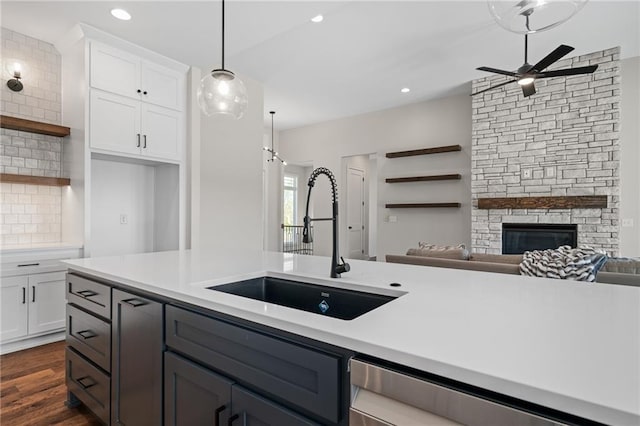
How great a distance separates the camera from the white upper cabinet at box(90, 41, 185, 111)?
3.28m

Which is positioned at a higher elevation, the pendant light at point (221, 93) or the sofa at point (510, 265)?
the pendant light at point (221, 93)

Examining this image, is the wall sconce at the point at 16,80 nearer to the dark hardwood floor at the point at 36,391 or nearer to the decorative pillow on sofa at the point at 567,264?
the dark hardwood floor at the point at 36,391

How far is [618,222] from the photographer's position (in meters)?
4.07

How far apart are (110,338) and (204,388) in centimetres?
78

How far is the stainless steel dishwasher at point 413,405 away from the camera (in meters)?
0.59

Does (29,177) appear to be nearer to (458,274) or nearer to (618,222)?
(458,274)

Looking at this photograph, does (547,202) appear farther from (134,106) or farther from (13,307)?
(13,307)

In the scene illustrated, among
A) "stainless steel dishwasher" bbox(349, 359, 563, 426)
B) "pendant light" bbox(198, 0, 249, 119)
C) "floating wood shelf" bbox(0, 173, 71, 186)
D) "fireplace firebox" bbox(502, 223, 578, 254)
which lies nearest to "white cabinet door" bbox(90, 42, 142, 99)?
"floating wood shelf" bbox(0, 173, 71, 186)

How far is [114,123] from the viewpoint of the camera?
339 centimetres

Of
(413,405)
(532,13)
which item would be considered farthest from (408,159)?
(413,405)

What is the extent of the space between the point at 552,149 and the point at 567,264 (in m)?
2.95

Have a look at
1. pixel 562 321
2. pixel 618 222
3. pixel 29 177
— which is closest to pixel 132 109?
pixel 29 177

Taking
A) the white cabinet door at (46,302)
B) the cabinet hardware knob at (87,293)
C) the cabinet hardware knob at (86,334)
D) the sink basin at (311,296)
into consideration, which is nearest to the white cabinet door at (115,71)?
the white cabinet door at (46,302)

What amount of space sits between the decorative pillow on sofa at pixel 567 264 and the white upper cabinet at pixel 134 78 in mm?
3953
